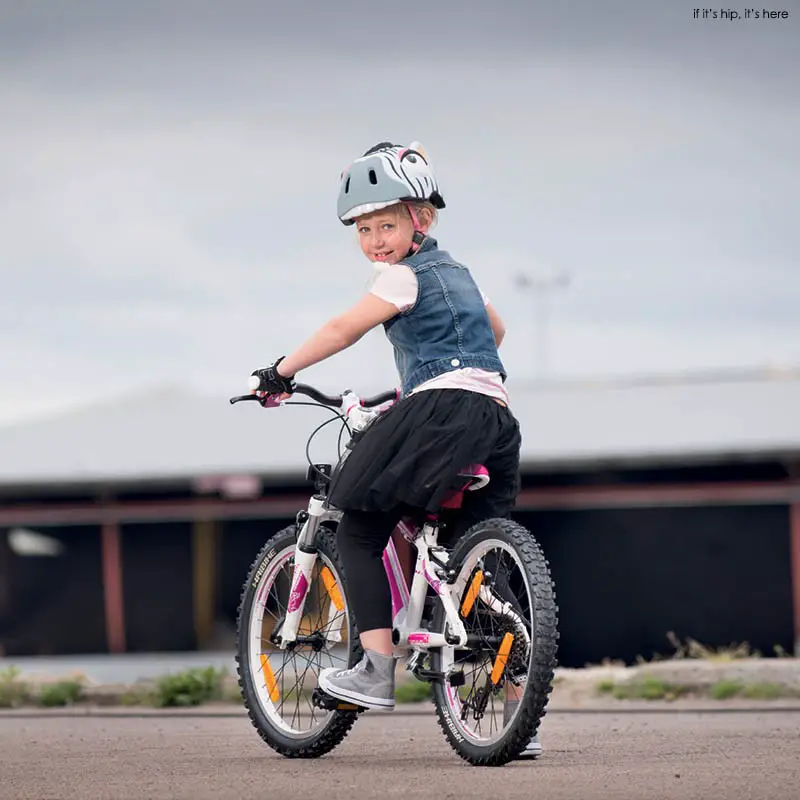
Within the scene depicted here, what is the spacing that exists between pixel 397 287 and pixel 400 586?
104cm

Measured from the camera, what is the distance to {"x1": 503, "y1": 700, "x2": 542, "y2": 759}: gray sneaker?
5598 mm

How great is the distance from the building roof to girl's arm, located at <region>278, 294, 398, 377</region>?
52.6 feet

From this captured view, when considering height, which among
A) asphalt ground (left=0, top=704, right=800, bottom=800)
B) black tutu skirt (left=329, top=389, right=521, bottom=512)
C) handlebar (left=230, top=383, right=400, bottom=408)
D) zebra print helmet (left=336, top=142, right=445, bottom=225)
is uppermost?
zebra print helmet (left=336, top=142, right=445, bottom=225)

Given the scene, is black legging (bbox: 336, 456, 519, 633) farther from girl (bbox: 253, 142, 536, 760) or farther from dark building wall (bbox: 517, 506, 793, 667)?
dark building wall (bbox: 517, 506, 793, 667)

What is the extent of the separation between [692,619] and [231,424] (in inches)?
291

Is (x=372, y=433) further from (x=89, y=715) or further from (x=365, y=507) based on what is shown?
(x=89, y=715)

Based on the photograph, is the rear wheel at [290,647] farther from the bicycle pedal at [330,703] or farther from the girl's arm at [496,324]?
the girl's arm at [496,324]

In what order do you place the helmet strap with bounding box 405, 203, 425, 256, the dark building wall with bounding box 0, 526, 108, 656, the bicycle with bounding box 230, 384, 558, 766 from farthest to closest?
the dark building wall with bounding box 0, 526, 108, 656, the helmet strap with bounding box 405, 203, 425, 256, the bicycle with bounding box 230, 384, 558, 766

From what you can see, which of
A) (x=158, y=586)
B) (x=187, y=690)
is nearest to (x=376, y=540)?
(x=187, y=690)

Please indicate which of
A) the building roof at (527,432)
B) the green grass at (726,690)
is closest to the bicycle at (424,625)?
the green grass at (726,690)

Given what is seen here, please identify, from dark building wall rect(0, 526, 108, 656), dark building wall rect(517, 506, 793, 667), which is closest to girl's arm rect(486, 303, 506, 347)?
dark building wall rect(517, 506, 793, 667)

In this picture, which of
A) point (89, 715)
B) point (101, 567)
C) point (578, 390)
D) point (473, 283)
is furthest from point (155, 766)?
point (578, 390)

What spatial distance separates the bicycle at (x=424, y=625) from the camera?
5516 mm

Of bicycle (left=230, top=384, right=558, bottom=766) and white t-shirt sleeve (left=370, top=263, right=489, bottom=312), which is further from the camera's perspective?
white t-shirt sleeve (left=370, top=263, right=489, bottom=312)
